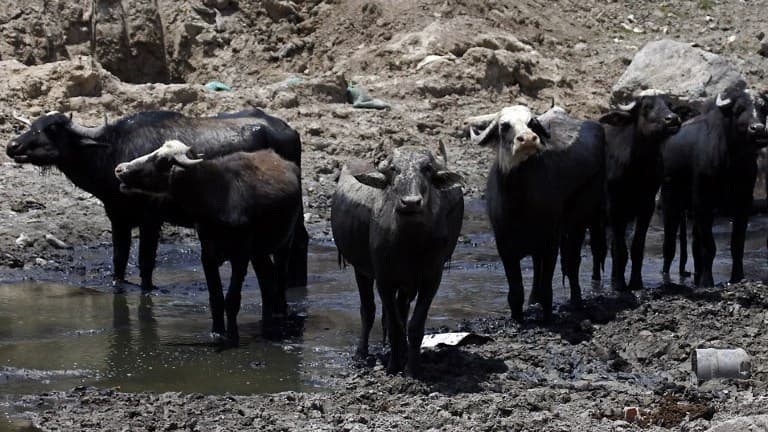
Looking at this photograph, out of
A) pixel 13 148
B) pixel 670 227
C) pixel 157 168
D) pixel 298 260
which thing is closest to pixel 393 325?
pixel 157 168

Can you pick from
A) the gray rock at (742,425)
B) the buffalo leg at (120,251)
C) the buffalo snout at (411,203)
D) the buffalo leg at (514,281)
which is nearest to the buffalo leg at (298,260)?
the buffalo leg at (120,251)

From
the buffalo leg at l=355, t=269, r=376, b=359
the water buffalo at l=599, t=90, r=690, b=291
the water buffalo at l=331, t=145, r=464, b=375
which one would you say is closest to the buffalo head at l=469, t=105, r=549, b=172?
the water buffalo at l=331, t=145, r=464, b=375

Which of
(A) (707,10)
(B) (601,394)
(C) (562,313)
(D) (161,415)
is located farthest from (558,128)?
(A) (707,10)

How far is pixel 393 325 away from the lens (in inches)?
365

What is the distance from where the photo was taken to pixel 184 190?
1065 cm

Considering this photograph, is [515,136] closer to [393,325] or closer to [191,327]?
[393,325]

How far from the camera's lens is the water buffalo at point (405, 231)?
28.9 ft

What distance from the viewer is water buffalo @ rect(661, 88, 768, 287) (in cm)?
1324

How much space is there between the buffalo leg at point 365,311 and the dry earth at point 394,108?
0.47 m

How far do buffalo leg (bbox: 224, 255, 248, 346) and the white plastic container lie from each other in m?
3.75

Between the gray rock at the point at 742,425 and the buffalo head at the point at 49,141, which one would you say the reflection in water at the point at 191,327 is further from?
the gray rock at the point at 742,425

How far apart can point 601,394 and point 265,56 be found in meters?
17.1

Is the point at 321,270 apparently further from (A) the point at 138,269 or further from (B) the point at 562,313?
(B) the point at 562,313

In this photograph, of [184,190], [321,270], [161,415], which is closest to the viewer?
[161,415]
